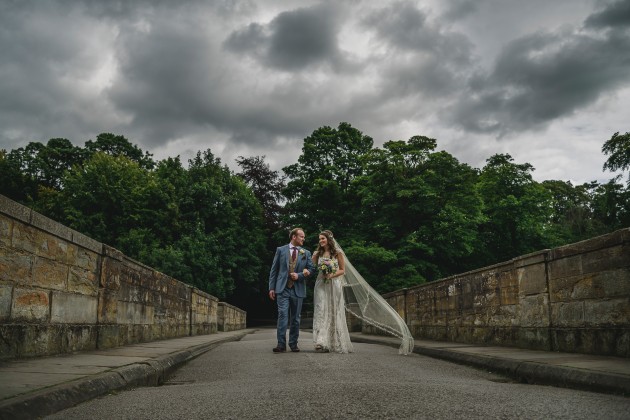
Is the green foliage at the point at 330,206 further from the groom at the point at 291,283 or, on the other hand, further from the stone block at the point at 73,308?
the stone block at the point at 73,308

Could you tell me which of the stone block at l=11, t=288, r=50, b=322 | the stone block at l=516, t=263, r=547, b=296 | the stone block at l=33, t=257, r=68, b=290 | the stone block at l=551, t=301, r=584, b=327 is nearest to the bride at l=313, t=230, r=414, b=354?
the stone block at l=516, t=263, r=547, b=296

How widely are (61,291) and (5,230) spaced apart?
4.95ft

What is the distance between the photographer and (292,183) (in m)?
35.5

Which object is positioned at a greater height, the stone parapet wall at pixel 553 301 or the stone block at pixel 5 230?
the stone block at pixel 5 230

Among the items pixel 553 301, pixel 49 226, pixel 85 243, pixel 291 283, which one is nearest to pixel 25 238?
pixel 49 226

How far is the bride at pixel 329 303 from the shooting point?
29.2 feet

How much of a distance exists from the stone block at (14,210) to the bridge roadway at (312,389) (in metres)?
1.51

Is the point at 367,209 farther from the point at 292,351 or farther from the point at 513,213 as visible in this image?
the point at 292,351

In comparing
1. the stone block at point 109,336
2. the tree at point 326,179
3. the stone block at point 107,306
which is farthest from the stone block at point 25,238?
the tree at point 326,179

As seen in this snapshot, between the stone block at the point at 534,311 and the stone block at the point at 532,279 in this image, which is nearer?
the stone block at the point at 534,311

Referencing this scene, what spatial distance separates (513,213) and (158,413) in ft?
104

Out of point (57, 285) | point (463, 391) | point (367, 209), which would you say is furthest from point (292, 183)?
point (463, 391)

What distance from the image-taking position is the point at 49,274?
6.41m

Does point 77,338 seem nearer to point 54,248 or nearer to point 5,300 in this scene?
point 54,248
